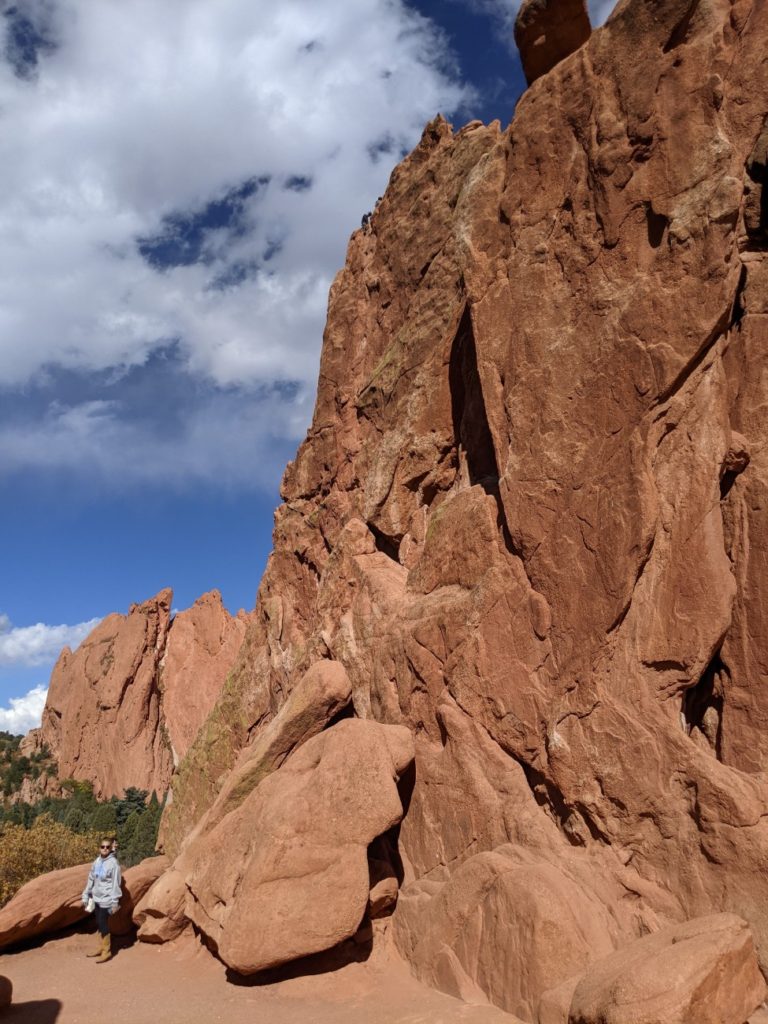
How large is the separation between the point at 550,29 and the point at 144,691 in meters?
67.0

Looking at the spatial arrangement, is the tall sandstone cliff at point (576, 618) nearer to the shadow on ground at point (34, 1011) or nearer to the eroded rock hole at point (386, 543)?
the eroded rock hole at point (386, 543)

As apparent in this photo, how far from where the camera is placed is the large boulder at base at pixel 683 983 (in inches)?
324

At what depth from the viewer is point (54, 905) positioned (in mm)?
16719

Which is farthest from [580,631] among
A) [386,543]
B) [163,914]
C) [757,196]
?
[163,914]

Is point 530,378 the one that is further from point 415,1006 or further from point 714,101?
point 415,1006

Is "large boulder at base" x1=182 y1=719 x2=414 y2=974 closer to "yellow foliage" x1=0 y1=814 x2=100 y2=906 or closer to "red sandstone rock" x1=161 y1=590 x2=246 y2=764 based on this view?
"yellow foliage" x1=0 y1=814 x2=100 y2=906

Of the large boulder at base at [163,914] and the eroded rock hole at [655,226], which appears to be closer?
the eroded rock hole at [655,226]

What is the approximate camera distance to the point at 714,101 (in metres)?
13.4

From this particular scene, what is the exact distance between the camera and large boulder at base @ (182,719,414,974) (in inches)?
488

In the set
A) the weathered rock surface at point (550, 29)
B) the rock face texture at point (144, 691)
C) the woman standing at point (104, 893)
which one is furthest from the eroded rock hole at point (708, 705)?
the rock face texture at point (144, 691)

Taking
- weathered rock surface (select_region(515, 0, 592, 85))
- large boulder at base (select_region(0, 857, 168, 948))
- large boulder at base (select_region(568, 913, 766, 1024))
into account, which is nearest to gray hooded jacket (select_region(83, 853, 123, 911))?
large boulder at base (select_region(0, 857, 168, 948))

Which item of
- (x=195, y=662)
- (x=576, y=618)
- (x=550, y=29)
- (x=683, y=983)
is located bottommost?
(x=683, y=983)

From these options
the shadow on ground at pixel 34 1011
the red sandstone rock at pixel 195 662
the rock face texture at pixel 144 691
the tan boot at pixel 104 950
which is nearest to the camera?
the shadow on ground at pixel 34 1011

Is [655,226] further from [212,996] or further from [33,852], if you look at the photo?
[33,852]
